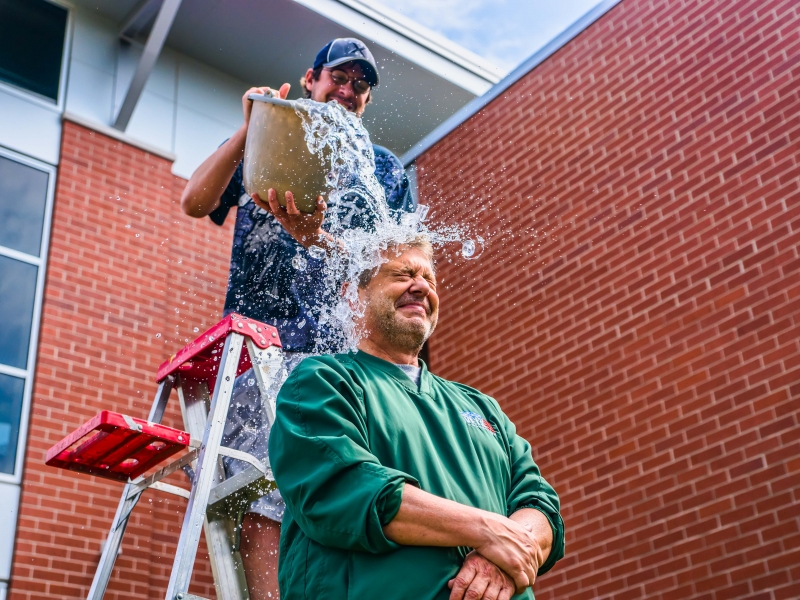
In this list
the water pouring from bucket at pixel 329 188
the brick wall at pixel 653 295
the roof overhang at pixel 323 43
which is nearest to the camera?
the water pouring from bucket at pixel 329 188

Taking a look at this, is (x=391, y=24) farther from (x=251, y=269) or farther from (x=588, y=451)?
(x=251, y=269)

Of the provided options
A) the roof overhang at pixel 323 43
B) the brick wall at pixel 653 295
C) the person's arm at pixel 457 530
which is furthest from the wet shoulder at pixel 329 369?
the roof overhang at pixel 323 43

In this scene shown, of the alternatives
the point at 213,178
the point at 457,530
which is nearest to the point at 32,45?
the point at 213,178

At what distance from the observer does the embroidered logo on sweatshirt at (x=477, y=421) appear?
9.77 feet

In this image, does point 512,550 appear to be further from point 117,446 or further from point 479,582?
point 117,446

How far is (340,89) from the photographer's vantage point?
15.4 feet

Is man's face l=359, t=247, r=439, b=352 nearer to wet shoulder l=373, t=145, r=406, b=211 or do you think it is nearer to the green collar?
the green collar

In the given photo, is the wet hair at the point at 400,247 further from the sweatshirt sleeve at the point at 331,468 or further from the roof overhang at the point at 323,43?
the roof overhang at the point at 323,43

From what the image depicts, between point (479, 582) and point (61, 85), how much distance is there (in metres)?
7.38

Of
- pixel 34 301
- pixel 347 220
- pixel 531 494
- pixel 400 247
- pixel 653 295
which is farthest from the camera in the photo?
pixel 34 301

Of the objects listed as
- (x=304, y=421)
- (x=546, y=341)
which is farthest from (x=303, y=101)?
(x=546, y=341)

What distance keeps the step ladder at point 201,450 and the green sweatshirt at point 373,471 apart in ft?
3.35

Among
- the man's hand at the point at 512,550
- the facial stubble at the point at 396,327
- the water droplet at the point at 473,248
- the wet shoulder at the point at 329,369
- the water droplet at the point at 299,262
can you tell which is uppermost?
the water droplet at the point at 473,248

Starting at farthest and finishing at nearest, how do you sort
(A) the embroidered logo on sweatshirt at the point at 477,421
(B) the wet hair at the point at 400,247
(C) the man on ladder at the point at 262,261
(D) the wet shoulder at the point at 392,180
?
(D) the wet shoulder at the point at 392,180
(C) the man on ladder at the point at 262,261
(B) the wet hair at the point at 400,247
(A) the embroidered logo on sweatshirt at the point at 477,421
